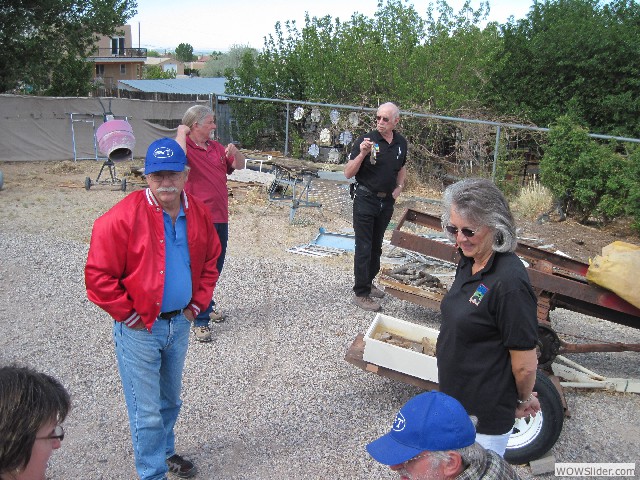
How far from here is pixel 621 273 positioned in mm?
3926

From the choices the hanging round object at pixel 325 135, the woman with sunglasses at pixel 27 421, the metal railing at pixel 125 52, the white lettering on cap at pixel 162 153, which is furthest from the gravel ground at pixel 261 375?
the metal railing at pixel 125 52

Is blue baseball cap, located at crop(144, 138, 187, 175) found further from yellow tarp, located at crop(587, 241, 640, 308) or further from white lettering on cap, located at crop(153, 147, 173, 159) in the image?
yellow tarp, located at crop(587, 241, 640, 308)

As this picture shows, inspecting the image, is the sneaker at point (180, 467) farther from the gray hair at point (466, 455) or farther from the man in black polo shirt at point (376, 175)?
the man in black polo shirt at point (376, 175)

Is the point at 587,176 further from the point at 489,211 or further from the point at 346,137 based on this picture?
the point at 489,211

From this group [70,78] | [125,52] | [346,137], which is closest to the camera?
[346,137]

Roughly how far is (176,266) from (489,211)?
66.3 inches

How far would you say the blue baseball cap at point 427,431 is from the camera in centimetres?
173

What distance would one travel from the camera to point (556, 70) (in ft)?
63.0

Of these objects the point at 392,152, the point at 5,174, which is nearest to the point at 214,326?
the point at 392,152

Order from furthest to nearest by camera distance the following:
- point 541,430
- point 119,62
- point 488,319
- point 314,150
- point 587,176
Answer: point 119,62 → point 314,150 → point 587,176 → point 541,430 → point 488,319

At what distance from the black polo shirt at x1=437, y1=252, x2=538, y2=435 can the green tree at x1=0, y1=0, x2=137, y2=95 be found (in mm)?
18732

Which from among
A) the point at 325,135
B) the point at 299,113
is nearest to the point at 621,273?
the point at 325,135

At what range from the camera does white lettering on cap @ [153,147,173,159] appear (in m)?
3.08

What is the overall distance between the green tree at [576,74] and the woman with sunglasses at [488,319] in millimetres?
17306
